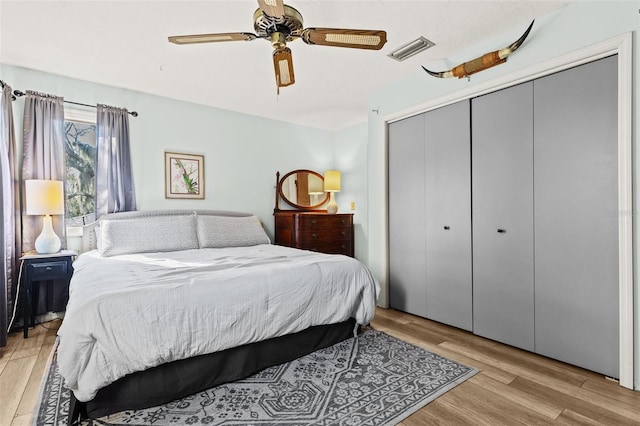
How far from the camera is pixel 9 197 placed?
2.83 m

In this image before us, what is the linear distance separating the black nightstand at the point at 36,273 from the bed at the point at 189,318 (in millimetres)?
247

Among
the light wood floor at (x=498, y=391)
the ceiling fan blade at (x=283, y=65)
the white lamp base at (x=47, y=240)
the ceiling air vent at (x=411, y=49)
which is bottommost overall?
the light wood floor at (x=498, y=391)

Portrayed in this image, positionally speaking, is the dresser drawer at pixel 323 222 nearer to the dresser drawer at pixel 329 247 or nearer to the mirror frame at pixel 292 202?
the dresser drawer at pixel 329 247

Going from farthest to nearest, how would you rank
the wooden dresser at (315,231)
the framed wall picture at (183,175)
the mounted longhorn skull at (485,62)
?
the wooden dresser at (315,231) → the framed wall picture at (183,175) → the mounted longhorn skull at (485,62)

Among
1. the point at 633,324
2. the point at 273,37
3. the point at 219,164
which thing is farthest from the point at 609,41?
the point at 219,164

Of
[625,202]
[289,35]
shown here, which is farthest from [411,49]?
[625,202]

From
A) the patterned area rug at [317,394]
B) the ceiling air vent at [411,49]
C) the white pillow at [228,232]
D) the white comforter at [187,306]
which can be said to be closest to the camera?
the white comforter at [187,306]

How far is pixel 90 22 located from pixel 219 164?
6.67 ft

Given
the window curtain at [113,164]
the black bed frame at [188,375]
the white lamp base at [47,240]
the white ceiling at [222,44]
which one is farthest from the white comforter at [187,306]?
the white ceiling at [222,44]

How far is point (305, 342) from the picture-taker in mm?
2371

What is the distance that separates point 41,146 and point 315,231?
2970mm

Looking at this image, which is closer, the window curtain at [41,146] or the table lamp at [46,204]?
the table lamp at [46,204]

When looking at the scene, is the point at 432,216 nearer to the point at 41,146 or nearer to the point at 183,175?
the point at 183,175

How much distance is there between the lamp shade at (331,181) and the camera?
194 inches
